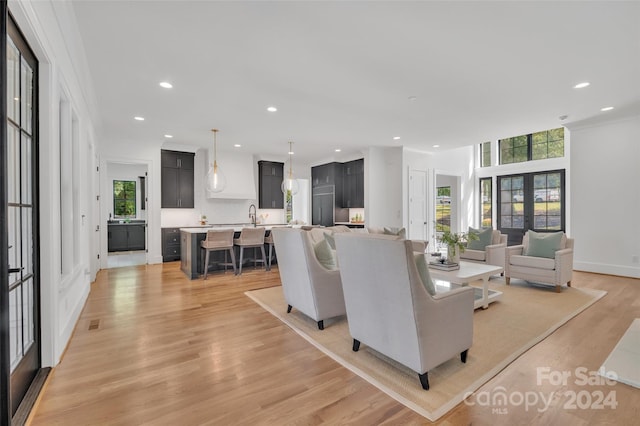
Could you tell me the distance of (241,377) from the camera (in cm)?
215

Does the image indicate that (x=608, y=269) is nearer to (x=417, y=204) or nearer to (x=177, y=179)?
(x=417, y=204)

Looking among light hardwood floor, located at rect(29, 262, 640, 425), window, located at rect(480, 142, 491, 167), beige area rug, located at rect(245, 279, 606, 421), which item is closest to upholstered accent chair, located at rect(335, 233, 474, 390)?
beige area rug, located at rect(245, 279, 606, 421)

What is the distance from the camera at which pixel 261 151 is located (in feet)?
25.9

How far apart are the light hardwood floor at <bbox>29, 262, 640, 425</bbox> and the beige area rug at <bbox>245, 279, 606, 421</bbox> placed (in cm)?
8

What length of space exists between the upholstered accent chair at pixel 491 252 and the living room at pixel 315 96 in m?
1.44

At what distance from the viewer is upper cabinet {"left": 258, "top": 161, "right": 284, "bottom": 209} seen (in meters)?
8.52

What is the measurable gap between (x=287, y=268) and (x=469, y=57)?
9.62 ft

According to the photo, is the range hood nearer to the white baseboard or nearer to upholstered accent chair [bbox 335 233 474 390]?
upholstered accent chair [bbox 335 233 474 390]

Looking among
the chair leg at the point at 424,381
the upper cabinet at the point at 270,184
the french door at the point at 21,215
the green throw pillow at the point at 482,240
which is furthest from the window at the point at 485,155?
the french door at the point at 21,215

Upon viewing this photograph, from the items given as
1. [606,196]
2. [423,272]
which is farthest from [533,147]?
[423,272]

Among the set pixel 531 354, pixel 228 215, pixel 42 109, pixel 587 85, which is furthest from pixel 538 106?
pixel 228 215

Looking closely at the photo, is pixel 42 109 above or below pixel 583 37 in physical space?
below

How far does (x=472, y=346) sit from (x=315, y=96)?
11.3 ft

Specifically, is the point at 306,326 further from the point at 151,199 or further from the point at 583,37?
the point at 151,199
